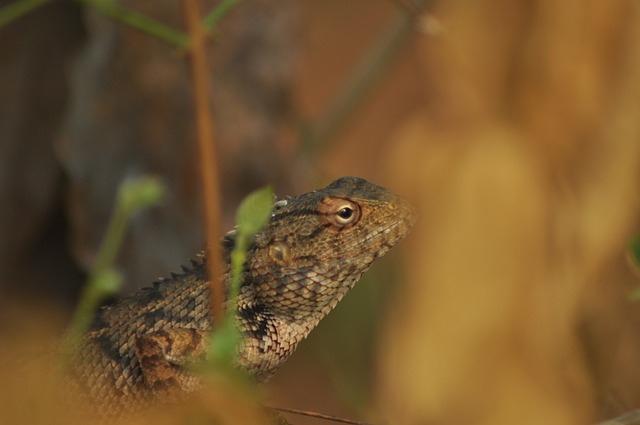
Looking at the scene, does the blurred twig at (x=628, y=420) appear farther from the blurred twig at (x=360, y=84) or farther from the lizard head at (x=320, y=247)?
the blurred twig at (x=360, y=84)

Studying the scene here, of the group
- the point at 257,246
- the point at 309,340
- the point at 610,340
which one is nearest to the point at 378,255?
the point at 257,246

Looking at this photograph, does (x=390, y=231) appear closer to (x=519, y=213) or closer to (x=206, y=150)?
(x=206, y=150)

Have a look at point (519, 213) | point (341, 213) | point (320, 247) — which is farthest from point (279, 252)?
point (519, 213)

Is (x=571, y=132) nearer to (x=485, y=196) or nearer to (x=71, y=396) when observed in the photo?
(x=485, y=196)

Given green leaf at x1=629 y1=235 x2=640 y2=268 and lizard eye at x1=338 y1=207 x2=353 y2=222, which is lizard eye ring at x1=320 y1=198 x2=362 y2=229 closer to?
lizard eye at x1=338 y1=207 x2=353 y2=222

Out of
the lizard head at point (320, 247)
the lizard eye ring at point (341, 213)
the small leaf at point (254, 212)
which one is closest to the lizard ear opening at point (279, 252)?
the lizard head at point (320, 247)

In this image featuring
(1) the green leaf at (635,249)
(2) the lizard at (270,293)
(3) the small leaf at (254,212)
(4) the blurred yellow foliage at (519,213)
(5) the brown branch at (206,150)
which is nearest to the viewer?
(3) the small leaf at (254,212)
